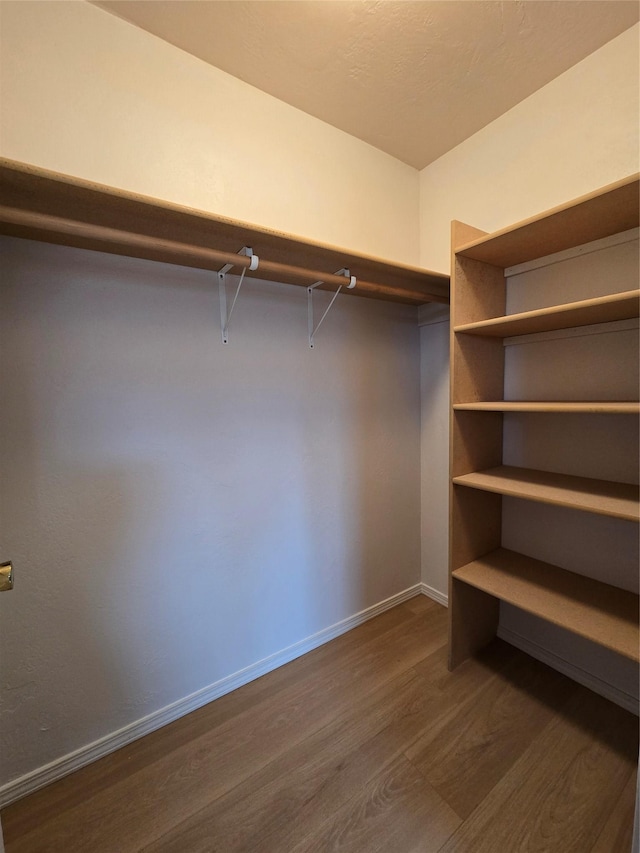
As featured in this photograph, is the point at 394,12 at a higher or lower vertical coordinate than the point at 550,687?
higher

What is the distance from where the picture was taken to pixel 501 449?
1.68m

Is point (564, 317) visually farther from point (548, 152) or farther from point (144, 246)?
point (144, 246)

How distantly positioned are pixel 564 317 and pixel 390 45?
118 cm

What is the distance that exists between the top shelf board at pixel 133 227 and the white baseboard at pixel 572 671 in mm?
1838

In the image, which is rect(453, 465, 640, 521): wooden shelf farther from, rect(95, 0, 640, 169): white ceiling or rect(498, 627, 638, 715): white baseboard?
rect(95, 0, 640, 169): white ceiling

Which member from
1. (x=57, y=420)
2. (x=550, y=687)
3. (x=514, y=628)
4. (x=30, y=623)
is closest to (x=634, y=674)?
(x=550, y=687)

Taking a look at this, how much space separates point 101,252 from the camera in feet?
3.72

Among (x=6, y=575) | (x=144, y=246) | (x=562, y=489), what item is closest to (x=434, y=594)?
(x=562, y=489)

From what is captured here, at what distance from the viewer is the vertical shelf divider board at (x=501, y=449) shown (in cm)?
110

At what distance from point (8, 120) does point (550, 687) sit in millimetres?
2821

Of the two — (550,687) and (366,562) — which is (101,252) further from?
(550,687)

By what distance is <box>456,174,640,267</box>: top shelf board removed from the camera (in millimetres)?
1041

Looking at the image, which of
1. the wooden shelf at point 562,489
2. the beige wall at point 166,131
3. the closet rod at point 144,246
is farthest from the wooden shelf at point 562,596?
the beige wall at point 166,131

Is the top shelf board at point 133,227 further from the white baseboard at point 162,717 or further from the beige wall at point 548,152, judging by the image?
the white baseboard at point 162,717
